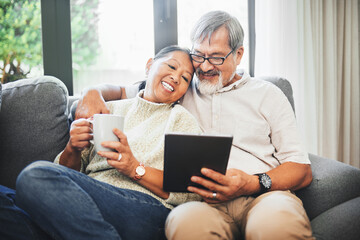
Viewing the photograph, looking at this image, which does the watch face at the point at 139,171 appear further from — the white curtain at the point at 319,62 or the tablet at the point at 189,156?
the white curtain at the point at 319,62

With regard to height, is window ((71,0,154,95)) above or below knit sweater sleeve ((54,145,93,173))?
above

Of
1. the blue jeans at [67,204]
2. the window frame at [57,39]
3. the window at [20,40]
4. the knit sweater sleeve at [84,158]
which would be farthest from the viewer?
the window at [20,40]

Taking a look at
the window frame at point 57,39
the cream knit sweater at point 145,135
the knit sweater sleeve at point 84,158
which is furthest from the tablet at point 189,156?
the window frame at point 57,39

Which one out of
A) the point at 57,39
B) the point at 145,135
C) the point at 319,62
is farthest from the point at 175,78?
the point at 319,62

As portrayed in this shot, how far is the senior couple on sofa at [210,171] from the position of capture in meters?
0.89

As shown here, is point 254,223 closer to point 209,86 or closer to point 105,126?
point 105,126

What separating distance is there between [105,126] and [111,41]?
1.63 metres

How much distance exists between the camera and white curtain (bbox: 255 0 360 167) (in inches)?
95.8

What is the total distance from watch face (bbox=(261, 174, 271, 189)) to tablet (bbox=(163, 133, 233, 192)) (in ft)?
0.74

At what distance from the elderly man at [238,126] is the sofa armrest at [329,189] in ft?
0.15

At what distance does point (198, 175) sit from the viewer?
1.03 metres

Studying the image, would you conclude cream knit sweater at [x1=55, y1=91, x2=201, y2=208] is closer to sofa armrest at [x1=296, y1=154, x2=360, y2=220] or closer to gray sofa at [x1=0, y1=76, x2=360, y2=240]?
gray sofa at [x1=0, y1=76, x2=360, y2=240]

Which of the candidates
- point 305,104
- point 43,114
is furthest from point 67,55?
point 305,104

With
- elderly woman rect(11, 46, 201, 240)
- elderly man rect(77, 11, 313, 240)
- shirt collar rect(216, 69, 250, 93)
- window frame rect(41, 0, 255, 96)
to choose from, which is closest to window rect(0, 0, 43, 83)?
window frame rect(41, 0, 255, 96)
